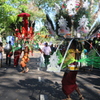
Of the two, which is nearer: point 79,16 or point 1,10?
point 79,16

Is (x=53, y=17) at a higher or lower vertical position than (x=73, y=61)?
higher

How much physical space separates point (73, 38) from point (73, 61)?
2.00ft

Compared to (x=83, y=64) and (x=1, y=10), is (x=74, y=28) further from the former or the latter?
(x=1, y=10)

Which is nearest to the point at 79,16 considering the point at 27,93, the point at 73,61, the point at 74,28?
the point at 74,28

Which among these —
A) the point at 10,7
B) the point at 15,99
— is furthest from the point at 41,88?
the point at 10,7

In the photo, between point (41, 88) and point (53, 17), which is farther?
point (41, 88)

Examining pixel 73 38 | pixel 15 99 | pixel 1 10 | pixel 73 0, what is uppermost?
pixel 1 10

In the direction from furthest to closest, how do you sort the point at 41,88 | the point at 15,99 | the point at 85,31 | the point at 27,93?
the point at 41,88 < the point at 27,93 < the point at 15,99 < the point at 85,31

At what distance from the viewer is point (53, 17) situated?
5.02m

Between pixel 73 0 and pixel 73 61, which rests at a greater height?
pixel 73 0

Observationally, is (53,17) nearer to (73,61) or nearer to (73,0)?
(73,0)

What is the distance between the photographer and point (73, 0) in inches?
183

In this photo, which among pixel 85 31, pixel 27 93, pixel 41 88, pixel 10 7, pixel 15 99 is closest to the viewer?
pixel 85 31

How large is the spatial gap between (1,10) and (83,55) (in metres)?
10.2
